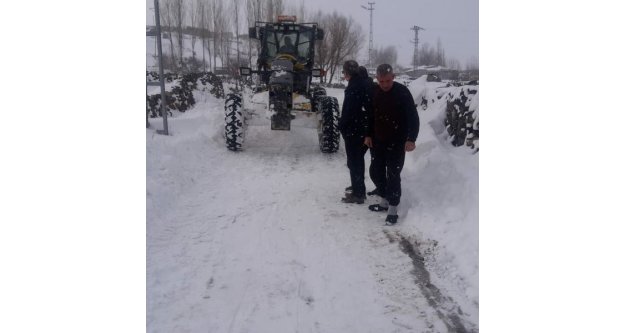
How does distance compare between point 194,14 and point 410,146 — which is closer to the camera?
point 194,14

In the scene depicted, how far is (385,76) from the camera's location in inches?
129

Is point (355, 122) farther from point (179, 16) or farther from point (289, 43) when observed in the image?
point (289, 43)

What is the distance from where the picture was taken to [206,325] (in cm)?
220

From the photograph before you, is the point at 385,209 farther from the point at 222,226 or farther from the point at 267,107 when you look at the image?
the point at 267,107

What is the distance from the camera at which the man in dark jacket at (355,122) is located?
384 cm

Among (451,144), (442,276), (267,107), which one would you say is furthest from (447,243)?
(267,107)

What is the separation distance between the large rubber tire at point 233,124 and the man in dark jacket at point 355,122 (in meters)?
2.27

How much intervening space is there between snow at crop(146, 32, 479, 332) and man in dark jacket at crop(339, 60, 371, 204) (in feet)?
0.77

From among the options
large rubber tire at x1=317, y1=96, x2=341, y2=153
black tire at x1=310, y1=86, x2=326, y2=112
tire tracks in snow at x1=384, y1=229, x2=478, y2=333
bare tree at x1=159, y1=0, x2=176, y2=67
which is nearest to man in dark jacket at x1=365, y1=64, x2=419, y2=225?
tire tracks in snow at x1=384, y1=229, x2=478, y2=333

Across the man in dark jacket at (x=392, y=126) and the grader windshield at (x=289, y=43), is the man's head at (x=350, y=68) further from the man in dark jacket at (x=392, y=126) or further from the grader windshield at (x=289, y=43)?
the grader windshield at (x=289, y=43)

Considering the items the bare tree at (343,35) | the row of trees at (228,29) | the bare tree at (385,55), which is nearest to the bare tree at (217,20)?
the row of trees at (228,29)

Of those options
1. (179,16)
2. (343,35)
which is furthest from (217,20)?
(343,35)

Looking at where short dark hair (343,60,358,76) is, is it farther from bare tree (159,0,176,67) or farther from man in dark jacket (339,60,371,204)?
bare tree (159,0,176,67)

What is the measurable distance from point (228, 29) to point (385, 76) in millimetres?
1221
